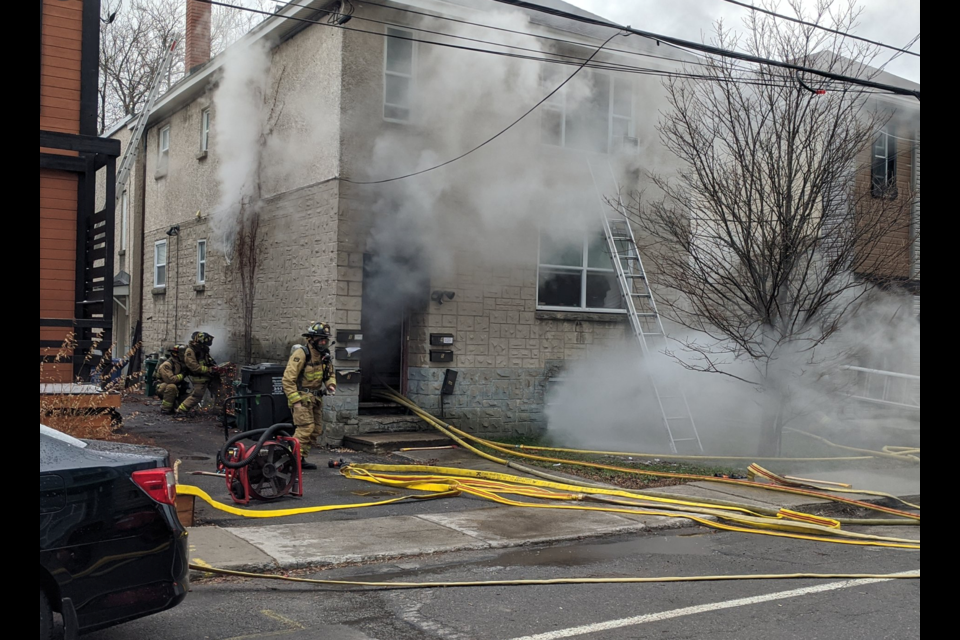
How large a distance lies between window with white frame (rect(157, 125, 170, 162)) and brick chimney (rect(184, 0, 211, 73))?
67.2 inches

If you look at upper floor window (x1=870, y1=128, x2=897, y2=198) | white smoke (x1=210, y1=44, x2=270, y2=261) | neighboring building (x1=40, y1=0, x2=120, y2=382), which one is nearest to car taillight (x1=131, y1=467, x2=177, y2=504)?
neighboring building (x1=40, y1=0, x2=120, y2=382)

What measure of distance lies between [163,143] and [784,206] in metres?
14.4

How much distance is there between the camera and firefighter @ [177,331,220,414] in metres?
14.7

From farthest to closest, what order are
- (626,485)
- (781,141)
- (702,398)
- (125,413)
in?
(125,413), (702,398), (781,141), (626,485)

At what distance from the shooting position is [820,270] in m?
10.3

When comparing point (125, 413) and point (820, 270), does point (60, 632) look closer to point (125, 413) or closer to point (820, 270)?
point (820, 270)

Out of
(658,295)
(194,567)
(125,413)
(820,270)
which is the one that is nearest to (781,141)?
(820,270)

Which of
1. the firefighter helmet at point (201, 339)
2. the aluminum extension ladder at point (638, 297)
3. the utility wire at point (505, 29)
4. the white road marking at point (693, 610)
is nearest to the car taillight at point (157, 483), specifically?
the white road marking at point (693, 610)

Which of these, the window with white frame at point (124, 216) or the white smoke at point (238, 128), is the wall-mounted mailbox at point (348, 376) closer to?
the white smoke at point (238, 128)

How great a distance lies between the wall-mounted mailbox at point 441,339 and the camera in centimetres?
1251

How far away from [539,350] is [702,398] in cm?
280

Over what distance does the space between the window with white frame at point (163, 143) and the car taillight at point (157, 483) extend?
1623cm

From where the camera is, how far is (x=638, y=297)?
14445 millimetres

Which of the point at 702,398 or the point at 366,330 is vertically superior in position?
the point at 366,330
